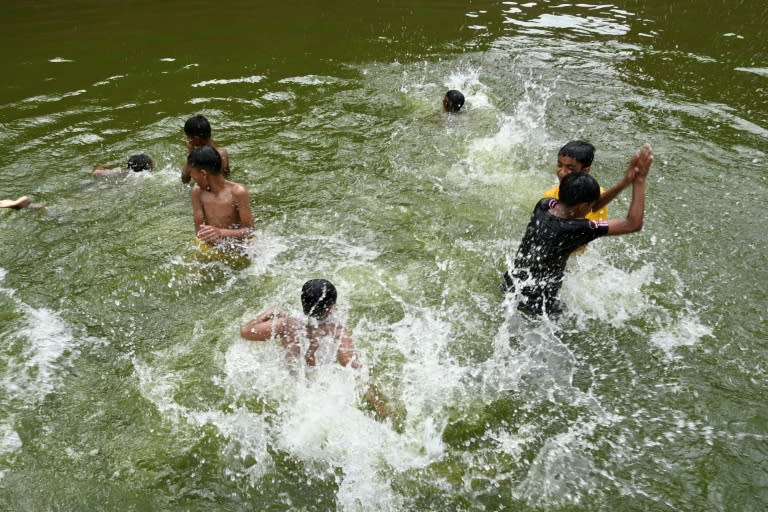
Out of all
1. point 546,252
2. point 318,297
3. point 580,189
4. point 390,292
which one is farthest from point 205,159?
point 580,189

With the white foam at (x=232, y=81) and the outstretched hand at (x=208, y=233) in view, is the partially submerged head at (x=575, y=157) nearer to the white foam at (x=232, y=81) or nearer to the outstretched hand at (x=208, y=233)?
the outstretched hand at (x=208, y=233)

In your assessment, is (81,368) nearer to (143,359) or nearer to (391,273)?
(143,359)

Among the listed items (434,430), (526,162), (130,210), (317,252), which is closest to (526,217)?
(526,162)

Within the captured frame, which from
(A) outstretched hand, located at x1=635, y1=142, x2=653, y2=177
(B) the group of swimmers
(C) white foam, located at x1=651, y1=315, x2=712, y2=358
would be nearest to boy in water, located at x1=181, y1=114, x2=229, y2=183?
(B) the group of swimmers

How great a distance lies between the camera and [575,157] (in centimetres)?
441

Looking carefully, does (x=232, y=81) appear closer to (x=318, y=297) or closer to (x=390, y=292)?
(x=390, y=292)

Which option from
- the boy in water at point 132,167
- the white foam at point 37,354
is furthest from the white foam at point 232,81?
the white foam at point 37,354

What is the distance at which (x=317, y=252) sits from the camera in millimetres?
5719

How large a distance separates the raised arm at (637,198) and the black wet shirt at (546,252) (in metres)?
0.09

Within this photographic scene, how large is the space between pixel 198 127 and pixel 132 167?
68.5 inches

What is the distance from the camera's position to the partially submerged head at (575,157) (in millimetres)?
4383

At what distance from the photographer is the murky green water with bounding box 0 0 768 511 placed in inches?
143

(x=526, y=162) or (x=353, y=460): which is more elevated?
(x=526, y=162)

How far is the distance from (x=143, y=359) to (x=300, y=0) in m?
12.4
